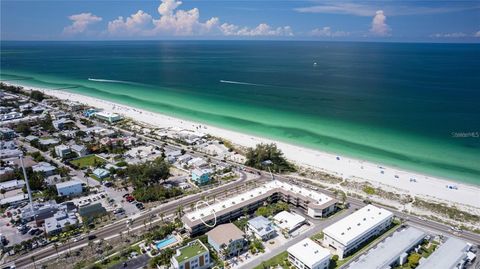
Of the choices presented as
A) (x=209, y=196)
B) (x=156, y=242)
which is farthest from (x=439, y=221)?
(x=156, y=242)

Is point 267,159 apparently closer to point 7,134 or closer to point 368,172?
point 368,172

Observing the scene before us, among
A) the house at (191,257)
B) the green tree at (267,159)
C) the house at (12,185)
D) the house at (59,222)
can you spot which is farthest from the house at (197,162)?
the house at (12,185)

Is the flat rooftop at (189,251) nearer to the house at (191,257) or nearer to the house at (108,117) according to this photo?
the house at (191,257)

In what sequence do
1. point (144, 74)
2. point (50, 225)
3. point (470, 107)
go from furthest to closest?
1. point (144, 74)
2. point (470, 107)
3. point (50, 225)

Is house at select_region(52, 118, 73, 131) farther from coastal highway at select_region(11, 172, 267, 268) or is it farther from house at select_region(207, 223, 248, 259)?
Answer: house at select_region(207, 223, 248, 259)

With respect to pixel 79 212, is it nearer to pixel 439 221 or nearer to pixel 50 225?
pixel 50 225

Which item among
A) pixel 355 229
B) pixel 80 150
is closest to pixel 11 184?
pixel 80 150

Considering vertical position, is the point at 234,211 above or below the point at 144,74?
below

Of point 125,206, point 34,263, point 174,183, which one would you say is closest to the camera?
point 34,263
